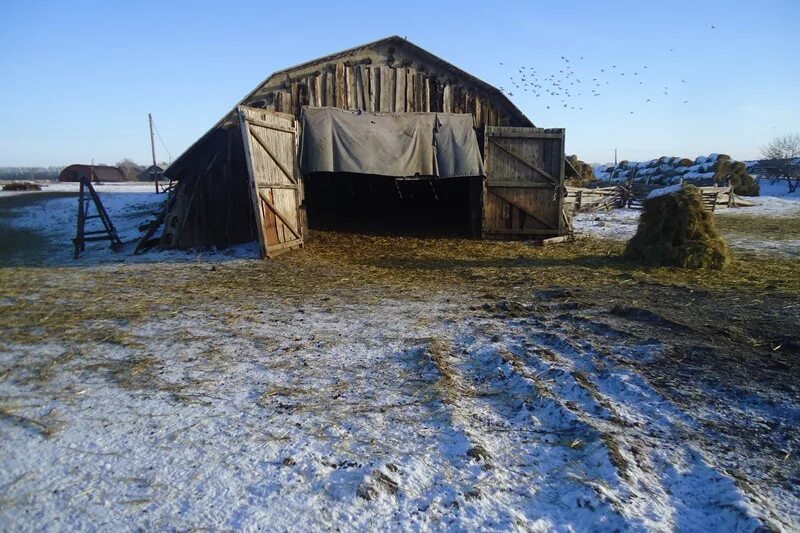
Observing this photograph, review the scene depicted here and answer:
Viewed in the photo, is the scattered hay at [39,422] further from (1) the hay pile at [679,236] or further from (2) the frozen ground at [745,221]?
(2) the frozen ground at [745,221]

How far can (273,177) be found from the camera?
10.2m

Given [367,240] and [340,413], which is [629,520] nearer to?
[340,413]

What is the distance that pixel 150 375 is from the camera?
3971mm

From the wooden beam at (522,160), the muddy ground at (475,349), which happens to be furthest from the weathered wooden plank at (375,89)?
the muddy ground at (475,349)

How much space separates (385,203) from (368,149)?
6.11m

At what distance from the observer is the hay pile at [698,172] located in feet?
96.9

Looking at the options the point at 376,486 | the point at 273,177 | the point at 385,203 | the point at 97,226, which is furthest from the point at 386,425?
the point at 97,226

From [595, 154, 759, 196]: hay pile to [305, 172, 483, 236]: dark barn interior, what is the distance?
56.9 feet

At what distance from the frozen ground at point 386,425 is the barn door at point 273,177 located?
413 centimetres

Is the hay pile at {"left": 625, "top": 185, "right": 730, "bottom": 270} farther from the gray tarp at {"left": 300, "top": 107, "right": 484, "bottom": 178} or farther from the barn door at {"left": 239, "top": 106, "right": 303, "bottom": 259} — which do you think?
the barn door at {"left": 239, "top": 106, "right": 303, "bottom": 259}

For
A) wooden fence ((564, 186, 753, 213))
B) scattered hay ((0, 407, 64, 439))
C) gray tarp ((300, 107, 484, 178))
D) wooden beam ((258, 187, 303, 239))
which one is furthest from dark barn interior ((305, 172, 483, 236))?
scattered hay ((0, 407, 64, 439))

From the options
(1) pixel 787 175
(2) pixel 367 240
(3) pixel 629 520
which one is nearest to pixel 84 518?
(3) pixel 629 520

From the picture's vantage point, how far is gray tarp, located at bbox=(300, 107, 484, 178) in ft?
36.4

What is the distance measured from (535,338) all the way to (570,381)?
1.09m
